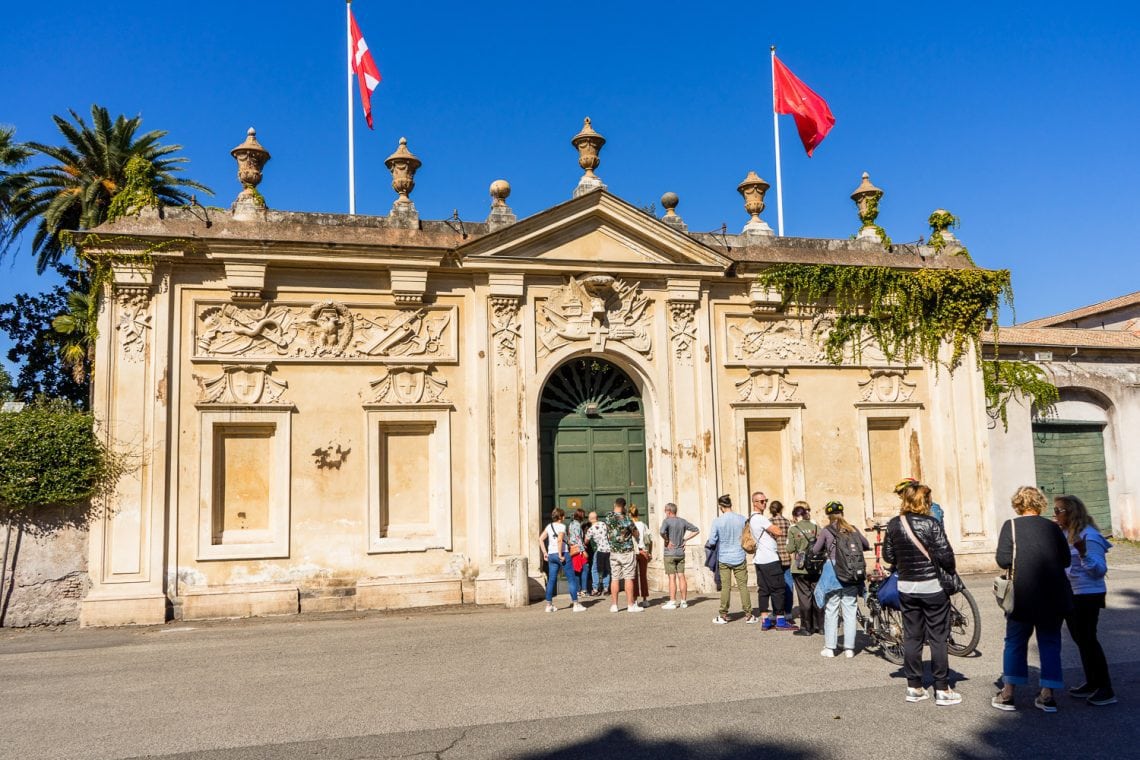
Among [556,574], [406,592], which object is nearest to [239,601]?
[406,592]

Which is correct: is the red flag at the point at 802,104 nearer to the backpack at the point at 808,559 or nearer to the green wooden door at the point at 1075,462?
the green wooden door at the point at 1075,462

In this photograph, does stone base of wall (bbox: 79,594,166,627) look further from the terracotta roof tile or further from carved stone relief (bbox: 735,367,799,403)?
the terracotta roof tile

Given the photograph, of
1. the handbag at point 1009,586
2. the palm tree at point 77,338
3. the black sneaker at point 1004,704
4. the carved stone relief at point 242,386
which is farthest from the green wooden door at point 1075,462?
the palm tree at point 77,338

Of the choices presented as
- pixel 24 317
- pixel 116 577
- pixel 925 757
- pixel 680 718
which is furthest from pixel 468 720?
pixel 24 317

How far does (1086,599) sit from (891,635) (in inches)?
81.5

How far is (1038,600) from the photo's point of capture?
20.4 ft

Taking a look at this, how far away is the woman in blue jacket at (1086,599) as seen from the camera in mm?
6422

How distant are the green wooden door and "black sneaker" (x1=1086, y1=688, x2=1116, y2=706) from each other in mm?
12025

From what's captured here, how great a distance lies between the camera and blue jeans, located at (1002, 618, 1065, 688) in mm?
6227

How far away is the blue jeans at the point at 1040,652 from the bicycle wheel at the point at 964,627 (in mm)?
1921

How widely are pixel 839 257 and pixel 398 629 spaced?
10.2 m

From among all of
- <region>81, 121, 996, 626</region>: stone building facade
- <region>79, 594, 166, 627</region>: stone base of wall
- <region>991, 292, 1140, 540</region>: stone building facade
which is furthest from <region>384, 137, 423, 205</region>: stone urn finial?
<region>991, 292, 1140, 540</region>: stone building facade

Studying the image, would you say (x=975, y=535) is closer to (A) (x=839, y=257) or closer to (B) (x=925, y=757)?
(A) (x=839, y=257)

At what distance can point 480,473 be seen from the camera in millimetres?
13180
